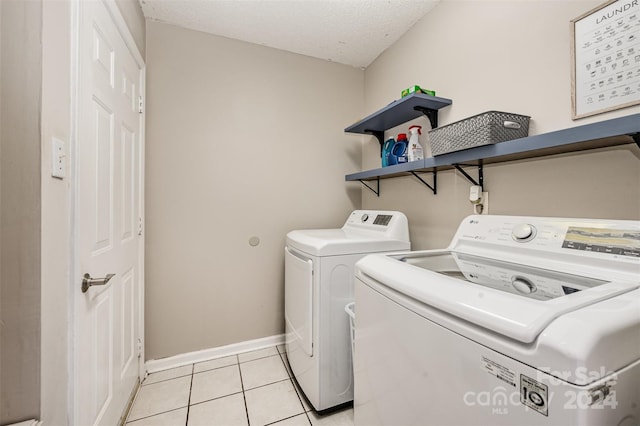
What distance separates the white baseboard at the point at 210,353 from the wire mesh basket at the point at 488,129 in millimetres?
1972

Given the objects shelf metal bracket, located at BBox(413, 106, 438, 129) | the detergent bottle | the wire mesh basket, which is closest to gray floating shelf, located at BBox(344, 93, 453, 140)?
shelf metal bracket, located at BBox(413, 106, 438, 129)

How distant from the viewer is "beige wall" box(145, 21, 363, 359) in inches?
75.2

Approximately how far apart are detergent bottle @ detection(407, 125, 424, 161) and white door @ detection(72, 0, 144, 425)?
166 cm

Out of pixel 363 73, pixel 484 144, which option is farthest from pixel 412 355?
pixel 363 73

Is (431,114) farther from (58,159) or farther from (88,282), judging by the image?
(88,282)

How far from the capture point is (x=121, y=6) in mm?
1397

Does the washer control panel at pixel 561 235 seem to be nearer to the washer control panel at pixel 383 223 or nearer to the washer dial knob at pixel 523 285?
the washer dial knob at pixel 523 285

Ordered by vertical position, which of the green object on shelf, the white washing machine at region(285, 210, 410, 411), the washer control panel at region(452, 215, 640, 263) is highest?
the green object on shelf

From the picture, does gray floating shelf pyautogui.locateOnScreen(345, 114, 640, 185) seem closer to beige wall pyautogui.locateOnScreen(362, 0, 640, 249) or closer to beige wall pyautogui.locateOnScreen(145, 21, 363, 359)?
beige wall pyautogui.locateOnScreen(362, 0, 640, 249)

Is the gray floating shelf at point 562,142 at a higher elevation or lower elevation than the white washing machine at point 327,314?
higher

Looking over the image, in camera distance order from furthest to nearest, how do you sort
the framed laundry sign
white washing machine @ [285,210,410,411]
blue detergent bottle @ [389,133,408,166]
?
blue detergent bottle @ [389,133,408,166]
white washing machine @ [285,210,410,411]
the framed laundry sign

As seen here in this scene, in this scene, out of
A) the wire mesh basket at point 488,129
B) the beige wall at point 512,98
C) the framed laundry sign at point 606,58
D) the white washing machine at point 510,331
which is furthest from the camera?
the wire mesh basket at point 488,129

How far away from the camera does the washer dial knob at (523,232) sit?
1.00 m

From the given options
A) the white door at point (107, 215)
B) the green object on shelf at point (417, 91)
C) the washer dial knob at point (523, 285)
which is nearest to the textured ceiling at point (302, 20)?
the white door at point (107, 215)
